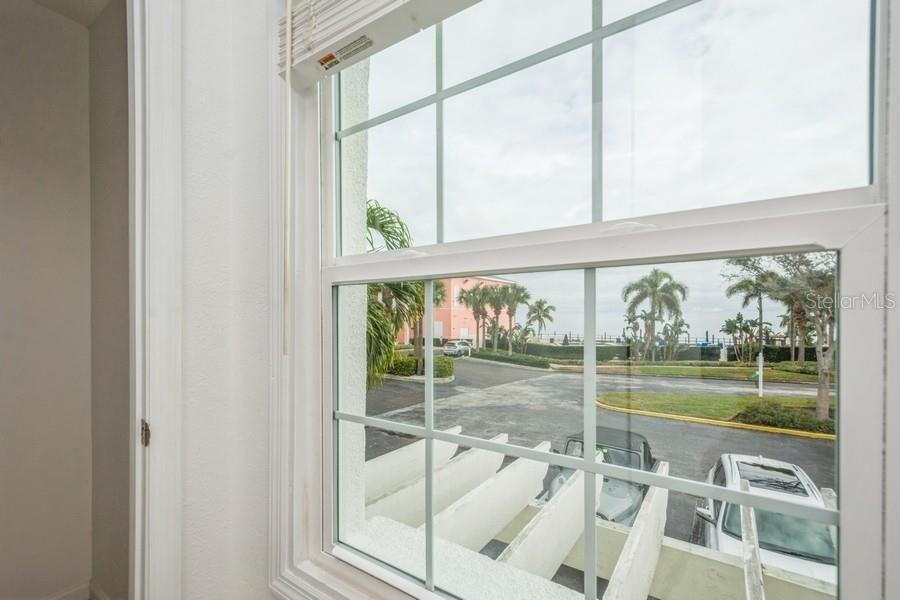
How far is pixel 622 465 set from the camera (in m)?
0.60

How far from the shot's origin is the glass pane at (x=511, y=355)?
0.66m

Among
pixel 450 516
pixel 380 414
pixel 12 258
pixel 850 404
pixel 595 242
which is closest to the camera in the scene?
pixel 850 404

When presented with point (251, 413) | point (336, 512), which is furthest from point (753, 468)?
point (251, 413)

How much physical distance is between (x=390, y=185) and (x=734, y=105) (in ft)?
2.03

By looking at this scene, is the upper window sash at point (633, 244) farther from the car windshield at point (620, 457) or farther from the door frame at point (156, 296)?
the door frame at point (156, 296)

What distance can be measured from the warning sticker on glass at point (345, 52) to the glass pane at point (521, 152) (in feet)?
0.62

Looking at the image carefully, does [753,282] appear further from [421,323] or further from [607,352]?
[421,323]

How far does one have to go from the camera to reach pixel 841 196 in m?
0.46

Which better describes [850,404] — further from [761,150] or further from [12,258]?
[12,258]

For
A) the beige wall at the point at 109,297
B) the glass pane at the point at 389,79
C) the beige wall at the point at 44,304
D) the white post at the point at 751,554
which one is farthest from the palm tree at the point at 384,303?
the beige wall at the point at 44,304

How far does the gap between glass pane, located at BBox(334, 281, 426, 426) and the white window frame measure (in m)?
0.03

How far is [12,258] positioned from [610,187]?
214 cm

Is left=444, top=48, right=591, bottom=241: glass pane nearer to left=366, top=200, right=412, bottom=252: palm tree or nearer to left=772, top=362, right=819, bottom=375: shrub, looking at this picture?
left=366, top=200, right=412, bottom=252: palm tree

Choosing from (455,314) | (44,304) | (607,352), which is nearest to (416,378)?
(455,314)
